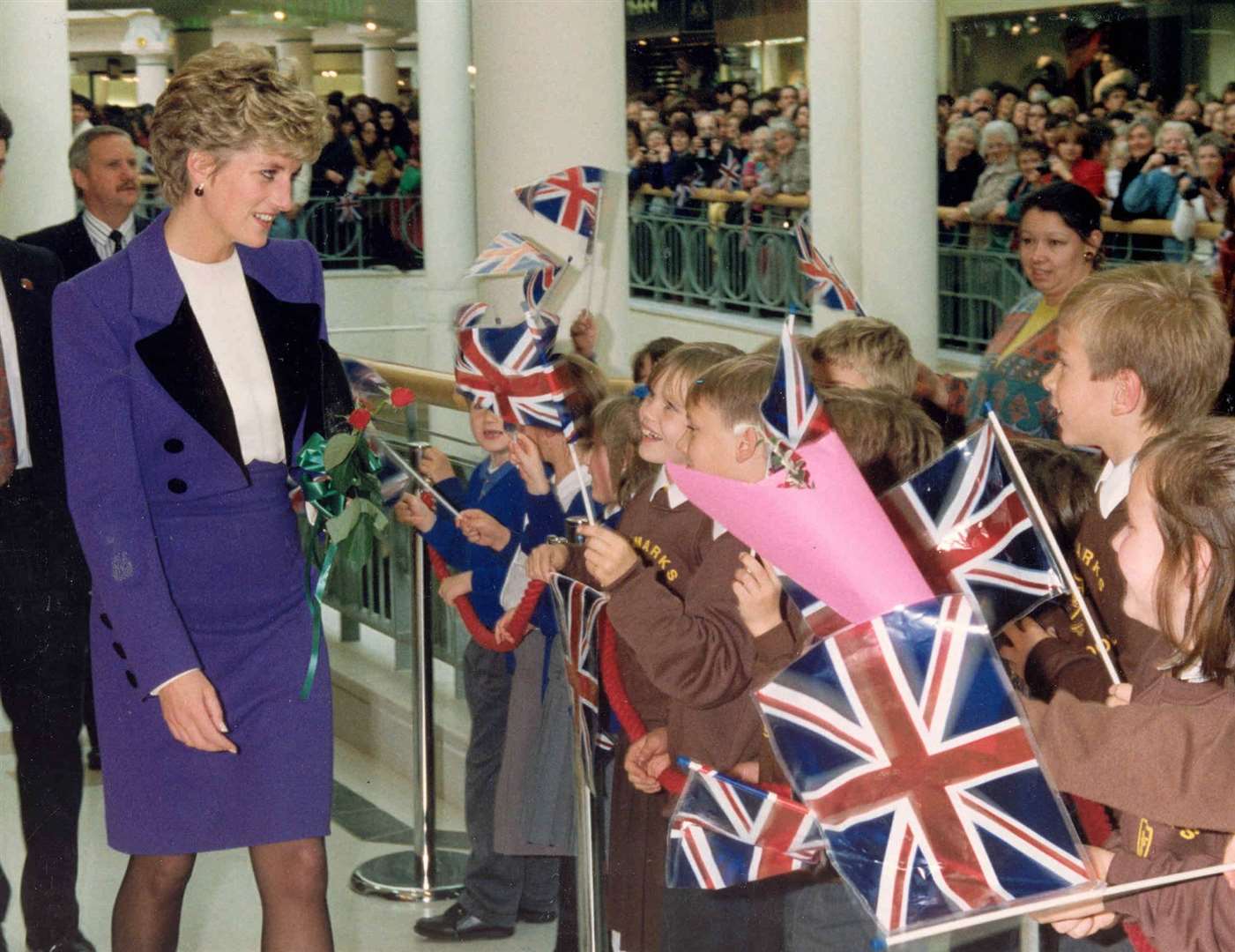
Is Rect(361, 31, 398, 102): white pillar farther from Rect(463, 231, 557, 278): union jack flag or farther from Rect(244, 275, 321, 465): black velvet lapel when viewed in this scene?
Rect(244, 275, 321, 465): black velvet lapel

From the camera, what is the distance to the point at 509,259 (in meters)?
3.87

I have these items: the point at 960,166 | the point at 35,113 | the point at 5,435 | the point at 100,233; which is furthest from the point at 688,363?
the point at 960,166

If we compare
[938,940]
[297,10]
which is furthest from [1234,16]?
[938,940]

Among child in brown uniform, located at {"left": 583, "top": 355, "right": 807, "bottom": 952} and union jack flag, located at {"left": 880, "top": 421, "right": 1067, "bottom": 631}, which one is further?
child in brown uniform, located at {"left": 583, "top": 355, "right": 807, "bottom": 952}

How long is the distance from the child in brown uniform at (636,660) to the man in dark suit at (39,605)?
100 centimetres

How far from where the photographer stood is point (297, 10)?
21.0m

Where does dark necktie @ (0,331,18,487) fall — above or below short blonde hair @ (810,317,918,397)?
below

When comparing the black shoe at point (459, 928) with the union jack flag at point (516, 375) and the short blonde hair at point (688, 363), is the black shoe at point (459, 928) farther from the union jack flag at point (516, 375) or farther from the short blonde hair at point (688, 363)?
the short blonde hair at point (688, 363)

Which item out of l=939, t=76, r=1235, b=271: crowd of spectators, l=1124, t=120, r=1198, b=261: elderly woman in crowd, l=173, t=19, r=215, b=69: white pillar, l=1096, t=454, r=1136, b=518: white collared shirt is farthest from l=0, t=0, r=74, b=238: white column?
l=173, t=19, r=215, b=69: white pillar

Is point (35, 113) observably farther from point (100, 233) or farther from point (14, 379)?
point (14, 379)

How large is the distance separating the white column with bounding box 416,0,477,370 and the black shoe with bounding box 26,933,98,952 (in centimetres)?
824

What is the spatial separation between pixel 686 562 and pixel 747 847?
0.61 metres

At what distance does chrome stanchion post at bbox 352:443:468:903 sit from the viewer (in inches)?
159

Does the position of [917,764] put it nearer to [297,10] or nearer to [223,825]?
[223,825]
